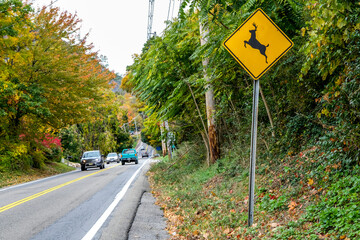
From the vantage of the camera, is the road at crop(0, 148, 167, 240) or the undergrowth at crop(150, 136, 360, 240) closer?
the undergrowth at crop(150, 136, 360, 240)

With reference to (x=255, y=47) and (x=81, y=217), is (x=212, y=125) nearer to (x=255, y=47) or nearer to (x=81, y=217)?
(x=81, y=217)

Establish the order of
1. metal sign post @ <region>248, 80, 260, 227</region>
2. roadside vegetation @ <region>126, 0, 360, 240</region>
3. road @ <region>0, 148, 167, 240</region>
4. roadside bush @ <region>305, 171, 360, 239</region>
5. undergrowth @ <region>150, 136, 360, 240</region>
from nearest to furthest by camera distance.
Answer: roadside bush @ <region>305, 171, 360, 239</region> → undergrowth @ <region>150, 136, 360, 240</region> → roadside vegetation @ <region>126, 0, 360, 240</region> → metal sign post @ <region>248, 80, 260, 227</region> → road @ <region>0, 148, 167, 240</region>

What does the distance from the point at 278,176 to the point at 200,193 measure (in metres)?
2.80

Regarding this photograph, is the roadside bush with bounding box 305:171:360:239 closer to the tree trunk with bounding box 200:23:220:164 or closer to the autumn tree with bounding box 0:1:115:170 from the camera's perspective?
the tree trunk with bounding box 200:23:220:164

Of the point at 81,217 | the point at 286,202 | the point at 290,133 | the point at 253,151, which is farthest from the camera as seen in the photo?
the point at 290,133

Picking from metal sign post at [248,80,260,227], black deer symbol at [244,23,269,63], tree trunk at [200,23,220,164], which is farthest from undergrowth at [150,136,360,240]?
tree trunk at [200,23,220,164]

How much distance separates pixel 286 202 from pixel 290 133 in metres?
2.64

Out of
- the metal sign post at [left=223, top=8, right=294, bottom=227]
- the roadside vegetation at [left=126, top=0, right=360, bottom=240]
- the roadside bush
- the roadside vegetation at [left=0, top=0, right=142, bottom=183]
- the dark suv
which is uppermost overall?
the roadside vegetation at [left=0, top=0, right=142, bottom=183]

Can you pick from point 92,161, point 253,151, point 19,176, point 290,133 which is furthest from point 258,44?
point 92,161

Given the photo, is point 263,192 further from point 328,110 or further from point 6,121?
point 6,121

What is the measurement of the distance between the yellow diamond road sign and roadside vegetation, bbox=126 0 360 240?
0.41 meters

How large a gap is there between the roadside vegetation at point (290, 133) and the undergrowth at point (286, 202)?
2 centimetres

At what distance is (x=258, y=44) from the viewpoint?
18.3ft

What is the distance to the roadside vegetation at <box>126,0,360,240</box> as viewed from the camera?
5.12 meters
